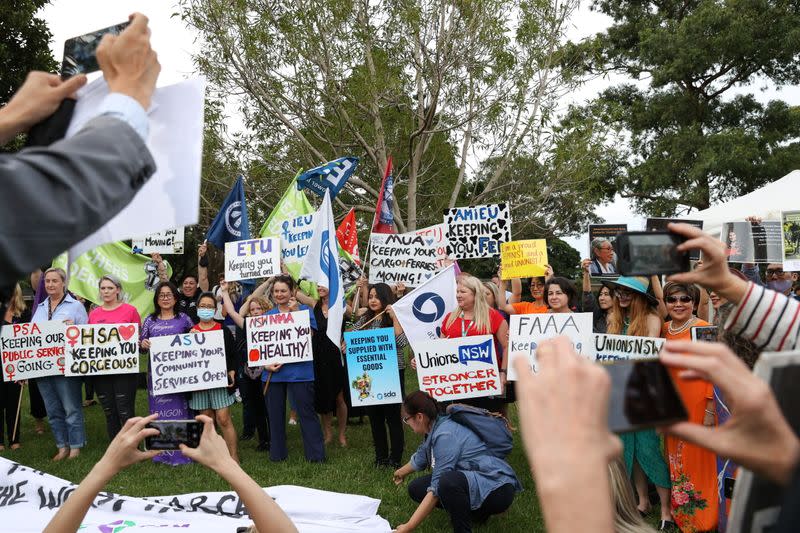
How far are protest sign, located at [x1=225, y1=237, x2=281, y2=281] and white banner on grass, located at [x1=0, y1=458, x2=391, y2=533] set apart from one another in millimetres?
3891

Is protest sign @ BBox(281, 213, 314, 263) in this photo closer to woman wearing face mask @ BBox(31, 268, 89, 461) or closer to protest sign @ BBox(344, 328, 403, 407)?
protest sign @ BBox(344, 328, 403, 407)

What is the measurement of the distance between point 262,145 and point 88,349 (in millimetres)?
9408

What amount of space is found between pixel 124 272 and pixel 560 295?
7127 millimetres

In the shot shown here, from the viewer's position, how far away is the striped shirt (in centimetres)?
A: 185

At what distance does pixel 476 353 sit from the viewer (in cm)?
709

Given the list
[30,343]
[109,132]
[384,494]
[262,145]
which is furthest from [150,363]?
[262,145]

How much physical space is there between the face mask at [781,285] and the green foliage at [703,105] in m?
10.9

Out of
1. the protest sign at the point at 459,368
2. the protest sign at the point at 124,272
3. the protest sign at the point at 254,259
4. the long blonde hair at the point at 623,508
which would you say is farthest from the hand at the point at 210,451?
the protest sign at the point at 124,272

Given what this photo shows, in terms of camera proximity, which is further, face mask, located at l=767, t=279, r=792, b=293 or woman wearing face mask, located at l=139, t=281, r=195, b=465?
face mask, located at l=767, t=279, r=792, b=293

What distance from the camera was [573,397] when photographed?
102 centimetres

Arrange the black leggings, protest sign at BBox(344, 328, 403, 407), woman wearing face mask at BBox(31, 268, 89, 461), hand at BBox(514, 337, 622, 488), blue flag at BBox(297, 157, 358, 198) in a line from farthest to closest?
blue flag at BBox(297, 157, 358, 198) < woman wearing face mask at BBox(31, 268, 89, 461) < protest sign at BBox(344, 328, 403, 407) < the black leggings < hand at BBox(514, 337, 622, 488)

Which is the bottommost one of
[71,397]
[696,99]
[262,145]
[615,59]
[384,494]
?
[384,494]

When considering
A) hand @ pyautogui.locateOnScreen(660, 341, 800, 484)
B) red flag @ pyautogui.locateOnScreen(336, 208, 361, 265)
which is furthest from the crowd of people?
red flag @ pyautogui.locateOnScreen(336, 208, 361, 265)

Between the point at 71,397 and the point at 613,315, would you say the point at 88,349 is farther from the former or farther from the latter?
the point at 613,315
